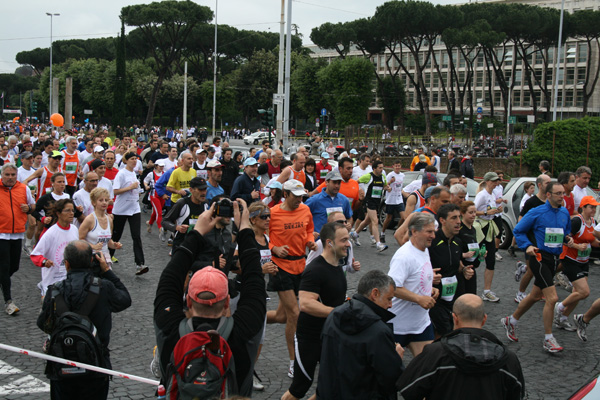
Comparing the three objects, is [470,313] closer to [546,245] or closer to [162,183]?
[546,245]

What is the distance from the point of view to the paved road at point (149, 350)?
5.63 metres

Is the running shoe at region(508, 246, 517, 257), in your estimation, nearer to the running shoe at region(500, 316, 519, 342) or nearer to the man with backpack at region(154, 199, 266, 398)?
the running shoe at region(500, 316, 519, 342)

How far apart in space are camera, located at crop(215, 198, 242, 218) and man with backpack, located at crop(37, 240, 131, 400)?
0.98m

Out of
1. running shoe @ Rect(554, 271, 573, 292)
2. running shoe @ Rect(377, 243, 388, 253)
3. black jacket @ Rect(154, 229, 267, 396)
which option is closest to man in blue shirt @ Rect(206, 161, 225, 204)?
running shoe @ Rect(377, 243, 388, 253)

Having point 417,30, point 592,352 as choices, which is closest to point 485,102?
point 417,30

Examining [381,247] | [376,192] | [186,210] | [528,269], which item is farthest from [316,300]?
[376,192]

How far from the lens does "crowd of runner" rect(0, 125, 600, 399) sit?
3311mm

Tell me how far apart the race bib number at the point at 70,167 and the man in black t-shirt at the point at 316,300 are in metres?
8.68

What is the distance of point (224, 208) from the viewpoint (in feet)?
12.7

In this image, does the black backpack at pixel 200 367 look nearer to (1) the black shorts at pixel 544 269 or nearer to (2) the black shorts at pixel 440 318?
(2) the black shorts at pixel 440 318

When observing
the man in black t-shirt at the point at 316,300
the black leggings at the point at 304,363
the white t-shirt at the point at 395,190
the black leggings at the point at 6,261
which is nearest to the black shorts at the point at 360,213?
the white t-shirt at the point at 395,190

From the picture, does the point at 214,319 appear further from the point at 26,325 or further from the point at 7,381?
the point at 26,325

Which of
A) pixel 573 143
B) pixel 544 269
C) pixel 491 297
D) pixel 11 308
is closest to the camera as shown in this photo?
pixel 544 269

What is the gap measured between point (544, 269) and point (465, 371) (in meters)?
4.26
